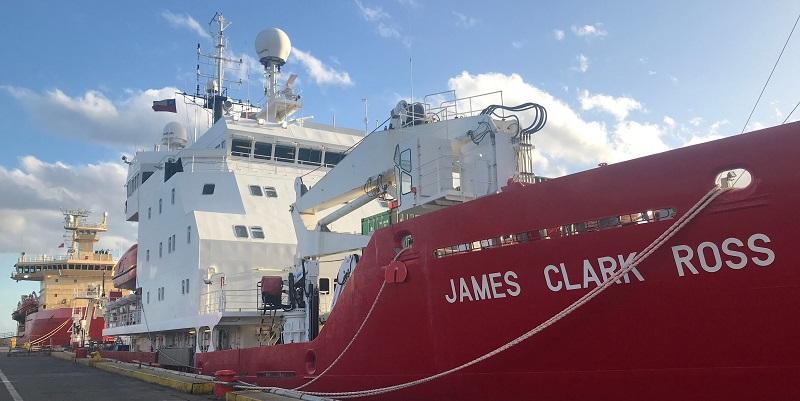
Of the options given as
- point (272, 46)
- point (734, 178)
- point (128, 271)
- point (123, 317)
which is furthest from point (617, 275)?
point (123, 317)

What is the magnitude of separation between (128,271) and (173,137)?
23.9 ft

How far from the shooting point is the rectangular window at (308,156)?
1948 centimetres

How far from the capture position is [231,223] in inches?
678

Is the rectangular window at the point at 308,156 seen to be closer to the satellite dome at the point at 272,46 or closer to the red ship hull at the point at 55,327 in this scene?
the satellite dome at the point at 272,46

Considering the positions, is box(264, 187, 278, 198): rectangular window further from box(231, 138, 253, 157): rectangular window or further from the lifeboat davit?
the lifeboat davit

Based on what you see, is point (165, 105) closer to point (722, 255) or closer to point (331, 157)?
point (331, 157)

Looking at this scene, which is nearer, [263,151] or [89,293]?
[263,151]

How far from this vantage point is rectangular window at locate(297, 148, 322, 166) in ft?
63.9

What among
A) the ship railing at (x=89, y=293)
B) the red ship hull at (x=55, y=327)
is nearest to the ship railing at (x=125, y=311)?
the ship railing at (x=89, y=293)

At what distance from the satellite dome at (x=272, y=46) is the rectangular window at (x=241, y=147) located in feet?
14.7

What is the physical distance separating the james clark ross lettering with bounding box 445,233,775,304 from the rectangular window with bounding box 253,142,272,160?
42.3 feet

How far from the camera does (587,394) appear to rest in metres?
6.17

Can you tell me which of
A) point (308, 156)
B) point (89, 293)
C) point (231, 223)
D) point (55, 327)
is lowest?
point (55, 327)

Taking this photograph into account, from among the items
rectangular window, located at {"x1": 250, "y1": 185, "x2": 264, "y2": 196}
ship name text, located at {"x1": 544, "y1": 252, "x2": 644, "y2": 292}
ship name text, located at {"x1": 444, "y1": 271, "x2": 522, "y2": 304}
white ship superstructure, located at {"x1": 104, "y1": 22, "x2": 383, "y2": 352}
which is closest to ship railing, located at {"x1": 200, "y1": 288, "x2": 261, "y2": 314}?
white ship superstructure, located at {"x1": 104, "y1": 22, "x2": 383, "y2": 352}
